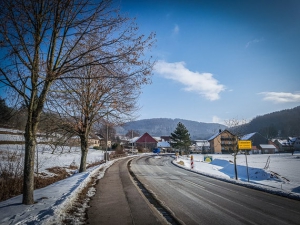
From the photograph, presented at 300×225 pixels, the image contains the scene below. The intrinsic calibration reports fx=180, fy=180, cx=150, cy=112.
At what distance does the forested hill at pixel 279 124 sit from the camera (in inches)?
4267

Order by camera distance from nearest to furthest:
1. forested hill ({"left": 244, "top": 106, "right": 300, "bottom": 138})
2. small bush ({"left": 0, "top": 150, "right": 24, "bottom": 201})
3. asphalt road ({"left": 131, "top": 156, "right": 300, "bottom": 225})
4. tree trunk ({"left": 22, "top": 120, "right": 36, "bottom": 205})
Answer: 1. asphalt road ({"left": 131, "top": 156, "right": 300, "bottom": 225})
2. tree trunk ({"left": 22, "top": 120, "right": 36, "bottom": 205})
3. small bush ({"left": 0, "top": 150, "right": 24, "bottom": 201})
4. forested hill ({"left": 244, "top": 106, "right": 300, "bottom": 138})

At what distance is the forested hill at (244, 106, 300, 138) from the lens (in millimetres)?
108375

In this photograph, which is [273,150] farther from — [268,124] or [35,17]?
[35,17]

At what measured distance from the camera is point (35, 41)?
611cm

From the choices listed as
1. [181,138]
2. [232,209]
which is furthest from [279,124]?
[232,209]

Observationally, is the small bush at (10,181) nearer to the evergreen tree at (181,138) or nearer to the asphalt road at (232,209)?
the asphalt road at (232,209)

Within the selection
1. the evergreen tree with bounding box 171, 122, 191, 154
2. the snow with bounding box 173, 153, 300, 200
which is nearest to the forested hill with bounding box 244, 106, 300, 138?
the evergreen tree with bounding box 171, 122, 191, 154

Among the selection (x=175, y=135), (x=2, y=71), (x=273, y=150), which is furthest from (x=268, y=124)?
(x=2, y=71)

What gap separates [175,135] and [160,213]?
53235 millimetres

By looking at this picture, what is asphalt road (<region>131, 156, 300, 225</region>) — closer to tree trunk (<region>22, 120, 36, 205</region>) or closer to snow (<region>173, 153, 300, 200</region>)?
snow (<region>173, 153, 300, 200</region>)

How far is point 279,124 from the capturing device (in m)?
123

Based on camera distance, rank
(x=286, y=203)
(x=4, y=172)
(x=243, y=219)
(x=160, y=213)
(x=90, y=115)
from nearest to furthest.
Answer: (x=243, y=219) → (x=160, y=213) → (x=286, y=203) → (x=4, y=172) → (x=90, y=115)

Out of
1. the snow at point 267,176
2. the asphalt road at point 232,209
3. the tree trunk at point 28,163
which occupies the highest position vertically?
the tree trunk at point 28,163

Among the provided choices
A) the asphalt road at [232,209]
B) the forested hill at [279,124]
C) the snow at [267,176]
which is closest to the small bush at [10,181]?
the asphalt road at [232,209]
